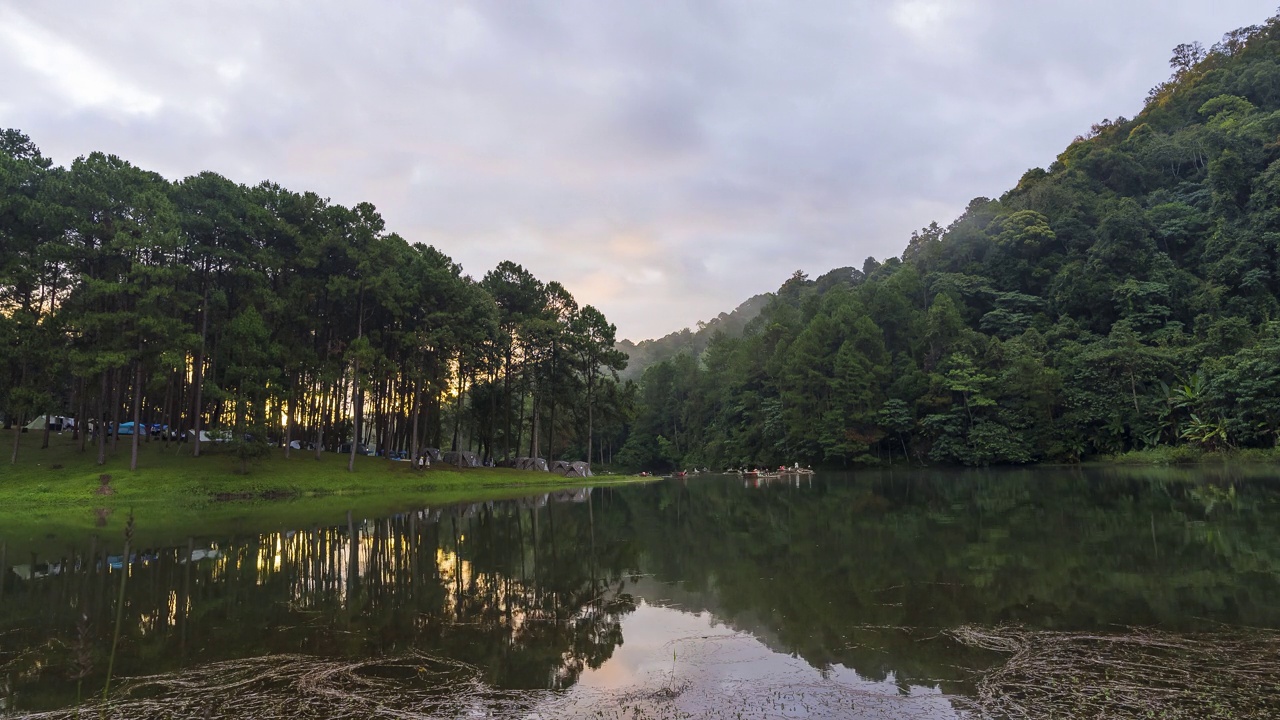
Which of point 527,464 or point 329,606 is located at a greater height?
point 329,606

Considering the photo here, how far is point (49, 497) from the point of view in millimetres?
29531

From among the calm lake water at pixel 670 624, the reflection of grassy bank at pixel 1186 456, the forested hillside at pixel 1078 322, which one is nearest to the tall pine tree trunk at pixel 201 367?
the calm lake water at pixel 670 624

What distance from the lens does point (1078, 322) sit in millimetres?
67000

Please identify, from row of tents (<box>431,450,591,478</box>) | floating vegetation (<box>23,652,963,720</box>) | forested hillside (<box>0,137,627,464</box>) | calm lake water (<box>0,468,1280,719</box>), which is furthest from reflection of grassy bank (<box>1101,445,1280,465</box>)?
floating vegetation (<box>23,652,963,720</box>)

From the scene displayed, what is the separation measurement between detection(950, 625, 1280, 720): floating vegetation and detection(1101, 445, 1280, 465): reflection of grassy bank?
47.4 m

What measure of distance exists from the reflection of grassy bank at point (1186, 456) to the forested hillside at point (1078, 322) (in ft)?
4.24

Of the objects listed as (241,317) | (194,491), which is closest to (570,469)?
(241,317)

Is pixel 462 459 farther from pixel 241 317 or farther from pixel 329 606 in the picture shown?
pixel 329 606

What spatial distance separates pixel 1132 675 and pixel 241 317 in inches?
1597

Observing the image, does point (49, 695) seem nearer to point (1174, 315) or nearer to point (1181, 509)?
point (1181, 509)

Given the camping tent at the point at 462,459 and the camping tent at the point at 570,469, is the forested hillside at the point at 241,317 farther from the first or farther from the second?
the camping tent at the point at 570,469

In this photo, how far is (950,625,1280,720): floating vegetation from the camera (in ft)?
18.1

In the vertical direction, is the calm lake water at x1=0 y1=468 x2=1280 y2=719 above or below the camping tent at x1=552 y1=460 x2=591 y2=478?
above

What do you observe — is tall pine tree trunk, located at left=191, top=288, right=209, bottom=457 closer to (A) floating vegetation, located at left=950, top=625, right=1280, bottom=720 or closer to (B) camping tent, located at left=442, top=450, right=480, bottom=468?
(B) camping tent, located at left=442, top=450, right=480, bottom=468
